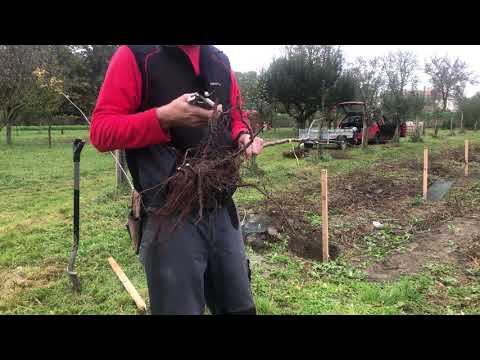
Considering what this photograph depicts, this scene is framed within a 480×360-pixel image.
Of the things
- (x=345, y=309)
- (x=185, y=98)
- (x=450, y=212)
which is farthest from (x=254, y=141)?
(x=450, y=212)

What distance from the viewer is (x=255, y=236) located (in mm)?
5605

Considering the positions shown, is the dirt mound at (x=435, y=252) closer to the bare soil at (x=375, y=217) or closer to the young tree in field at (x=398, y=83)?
the bare soil at (x=375, y=217)

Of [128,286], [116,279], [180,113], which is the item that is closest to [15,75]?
[116,279]

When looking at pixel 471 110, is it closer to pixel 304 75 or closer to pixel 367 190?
pixel 304 75

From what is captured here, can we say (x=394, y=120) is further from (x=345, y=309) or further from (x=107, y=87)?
(x=107, y=87)

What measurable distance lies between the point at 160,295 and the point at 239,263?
0.35 m

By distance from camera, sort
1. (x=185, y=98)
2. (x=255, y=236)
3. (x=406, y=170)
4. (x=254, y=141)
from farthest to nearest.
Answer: (x=406, y=170) → (x=255, y=236) → (x=254, y=141) → (x=185, y=98)

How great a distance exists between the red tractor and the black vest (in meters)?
16.9

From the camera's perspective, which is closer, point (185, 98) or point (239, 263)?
point (185, 98)

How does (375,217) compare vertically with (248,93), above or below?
below

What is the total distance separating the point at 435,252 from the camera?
524 cm

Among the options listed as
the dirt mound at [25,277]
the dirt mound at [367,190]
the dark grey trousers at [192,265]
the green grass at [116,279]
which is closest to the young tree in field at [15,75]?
the green grass at [116,279]

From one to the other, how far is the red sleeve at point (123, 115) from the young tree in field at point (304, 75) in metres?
21.9

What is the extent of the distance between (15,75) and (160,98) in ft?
60.5
